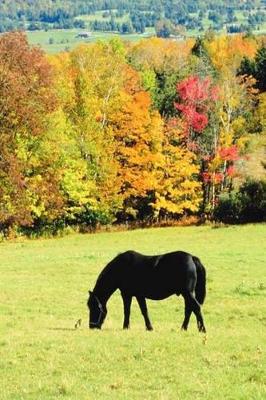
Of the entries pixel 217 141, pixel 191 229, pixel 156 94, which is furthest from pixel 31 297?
pixel 156 94

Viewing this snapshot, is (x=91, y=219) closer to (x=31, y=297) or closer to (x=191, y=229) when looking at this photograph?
(x=191, y=229)

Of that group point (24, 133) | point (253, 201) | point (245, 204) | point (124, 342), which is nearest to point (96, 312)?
point (124, 342)

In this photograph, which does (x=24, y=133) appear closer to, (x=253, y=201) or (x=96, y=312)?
(x=253, y=201)

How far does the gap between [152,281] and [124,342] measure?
2616 mm

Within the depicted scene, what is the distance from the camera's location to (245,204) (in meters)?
54.2

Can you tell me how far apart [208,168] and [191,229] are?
24.6 ft

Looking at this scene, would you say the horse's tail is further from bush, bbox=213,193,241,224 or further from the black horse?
bush, bbox=213,193,241,224

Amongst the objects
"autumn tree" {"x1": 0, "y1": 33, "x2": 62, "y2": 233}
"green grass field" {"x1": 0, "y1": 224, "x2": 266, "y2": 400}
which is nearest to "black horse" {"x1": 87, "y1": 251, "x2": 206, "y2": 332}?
"green grass field" {"x1": 0, "y1": 224, "x2": 266, "y2": 400}

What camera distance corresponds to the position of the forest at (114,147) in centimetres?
4812

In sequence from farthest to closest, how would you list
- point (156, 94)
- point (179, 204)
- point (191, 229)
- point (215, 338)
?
point (156, 94) → point (179, 204) → point (191, 229) → point (215, 338)

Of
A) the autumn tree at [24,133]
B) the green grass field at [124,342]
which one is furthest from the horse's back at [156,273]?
the autumn tree at [24,133]

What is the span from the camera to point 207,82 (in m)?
59.7

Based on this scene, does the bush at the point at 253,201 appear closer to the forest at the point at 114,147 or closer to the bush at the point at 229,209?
the forest at the point at 114,147

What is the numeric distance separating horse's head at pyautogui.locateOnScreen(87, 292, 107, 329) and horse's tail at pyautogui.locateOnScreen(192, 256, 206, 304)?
96.8 inches
